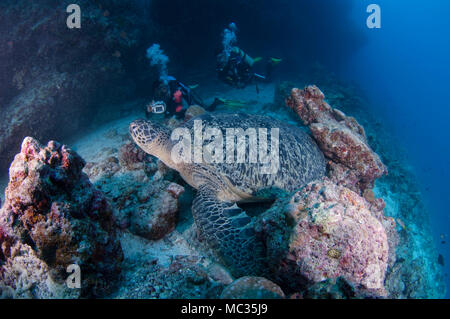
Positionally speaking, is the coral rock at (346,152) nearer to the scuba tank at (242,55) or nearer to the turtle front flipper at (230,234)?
the turtle front flipper at (230,234)

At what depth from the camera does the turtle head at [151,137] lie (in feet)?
12.7

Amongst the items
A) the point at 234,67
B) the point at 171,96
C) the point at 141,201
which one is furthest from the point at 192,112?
the point at 234,67

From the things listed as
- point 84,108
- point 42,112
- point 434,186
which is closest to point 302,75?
point 84,108

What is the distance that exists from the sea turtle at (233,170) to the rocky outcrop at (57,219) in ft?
3.89

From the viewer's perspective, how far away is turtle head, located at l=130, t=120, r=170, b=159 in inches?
153

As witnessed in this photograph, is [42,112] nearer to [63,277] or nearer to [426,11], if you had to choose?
[63,277]

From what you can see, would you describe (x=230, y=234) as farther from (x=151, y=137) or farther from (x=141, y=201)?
(x=151, y=137)

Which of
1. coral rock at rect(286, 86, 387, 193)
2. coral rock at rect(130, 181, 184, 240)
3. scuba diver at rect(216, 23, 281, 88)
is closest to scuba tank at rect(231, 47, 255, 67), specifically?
scuba diver at rect(216, 23, 281, 88)

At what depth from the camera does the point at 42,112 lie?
23.9ft

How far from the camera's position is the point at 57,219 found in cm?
174

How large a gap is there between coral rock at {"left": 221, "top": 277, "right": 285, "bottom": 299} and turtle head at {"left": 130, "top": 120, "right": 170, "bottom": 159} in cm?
276

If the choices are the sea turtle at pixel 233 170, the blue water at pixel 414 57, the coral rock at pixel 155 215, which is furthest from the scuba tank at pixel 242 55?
the blue water at pixel 414 57

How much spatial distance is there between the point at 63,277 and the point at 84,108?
8.77 meters
